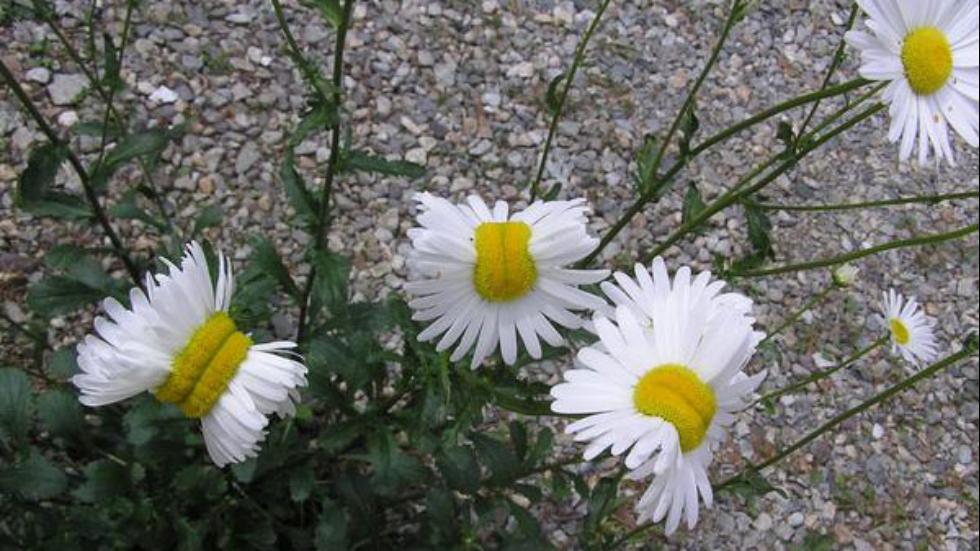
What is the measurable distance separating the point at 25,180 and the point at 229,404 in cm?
69

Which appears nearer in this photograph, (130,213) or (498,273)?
(498,273)

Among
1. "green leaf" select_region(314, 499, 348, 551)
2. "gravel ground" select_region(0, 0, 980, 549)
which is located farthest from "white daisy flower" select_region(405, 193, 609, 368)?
"gravel ground" select_region(0, 0, 980, 549)

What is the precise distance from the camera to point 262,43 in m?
3.10

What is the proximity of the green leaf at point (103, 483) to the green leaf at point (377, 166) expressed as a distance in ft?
2.30

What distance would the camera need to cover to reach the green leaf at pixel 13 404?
5.91 ft

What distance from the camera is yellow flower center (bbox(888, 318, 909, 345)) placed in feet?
8.61

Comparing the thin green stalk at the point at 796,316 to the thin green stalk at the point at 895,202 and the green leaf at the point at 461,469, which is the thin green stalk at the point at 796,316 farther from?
the green leaf at the point at 461,469

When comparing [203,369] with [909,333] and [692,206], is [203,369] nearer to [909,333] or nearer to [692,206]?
[692,206]

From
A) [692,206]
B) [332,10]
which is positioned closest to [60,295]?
[332,10]

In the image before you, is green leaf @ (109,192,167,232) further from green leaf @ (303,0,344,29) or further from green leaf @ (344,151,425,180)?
green leaf @ (303,0,344,29)

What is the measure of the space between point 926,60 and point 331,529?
1308mm

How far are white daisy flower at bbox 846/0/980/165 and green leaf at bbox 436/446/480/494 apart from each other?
3.15 ft

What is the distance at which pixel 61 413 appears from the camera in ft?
6.36

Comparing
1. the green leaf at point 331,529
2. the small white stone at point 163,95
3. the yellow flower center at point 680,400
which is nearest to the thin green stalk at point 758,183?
the yellow flower center at point 680,400
